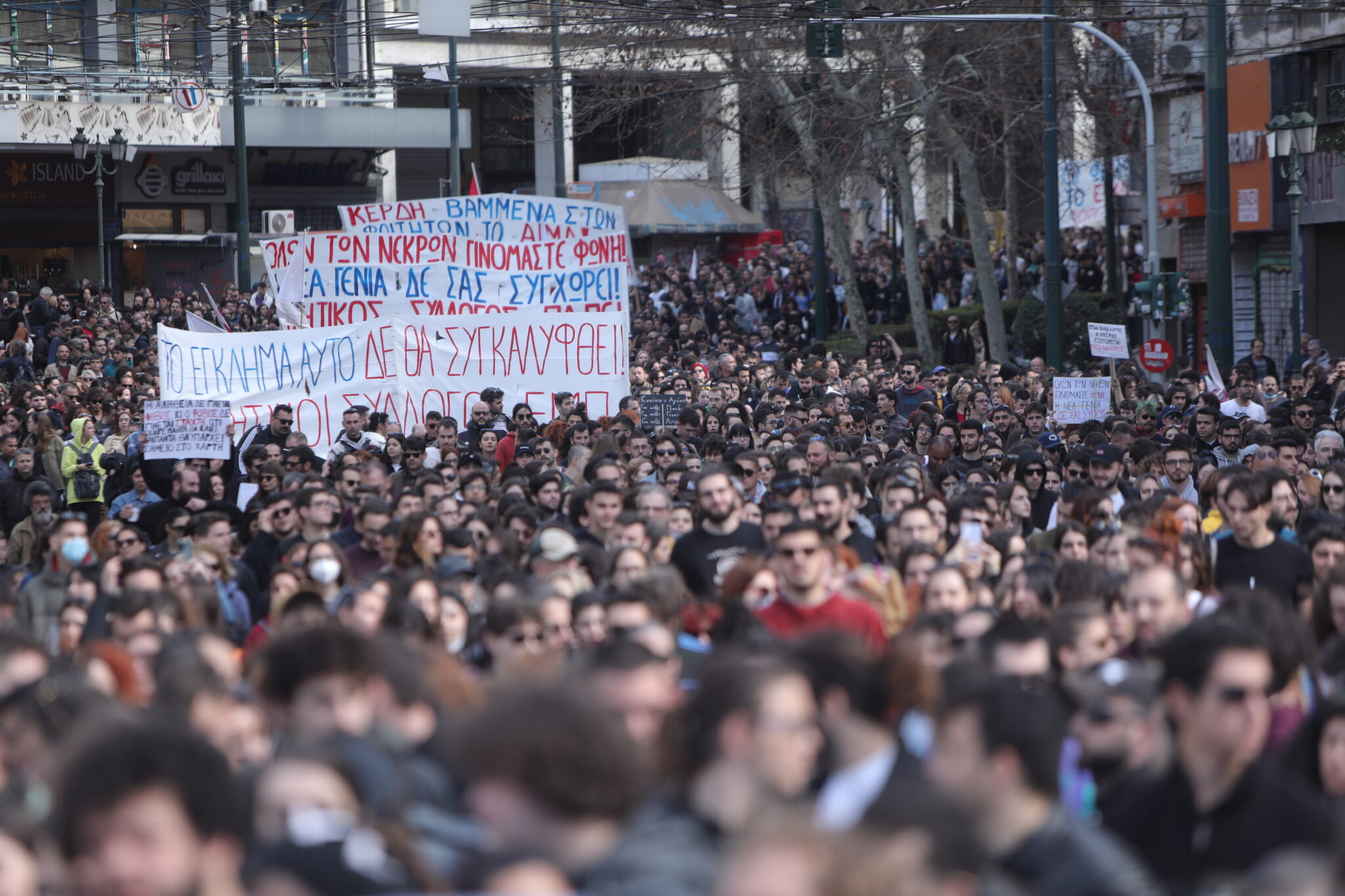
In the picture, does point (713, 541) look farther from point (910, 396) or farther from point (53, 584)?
point (910, 396)

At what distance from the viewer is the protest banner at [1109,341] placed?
1800 centimetres

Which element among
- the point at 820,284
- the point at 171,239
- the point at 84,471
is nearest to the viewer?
the point at 84,471

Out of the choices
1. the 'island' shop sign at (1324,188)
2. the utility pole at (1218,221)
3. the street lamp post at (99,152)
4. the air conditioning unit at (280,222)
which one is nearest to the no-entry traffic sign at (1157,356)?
the utility pole at (1218,221)

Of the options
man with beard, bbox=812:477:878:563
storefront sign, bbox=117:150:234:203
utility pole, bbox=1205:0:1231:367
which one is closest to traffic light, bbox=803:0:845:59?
utility pole, bbox=1205:0:1231:367

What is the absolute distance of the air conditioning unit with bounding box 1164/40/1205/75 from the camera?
29.3 metres

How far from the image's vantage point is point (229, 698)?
516 centimetres

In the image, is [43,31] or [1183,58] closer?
[1183,58]

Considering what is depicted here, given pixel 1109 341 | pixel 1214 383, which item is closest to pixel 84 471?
pixel 1109 341

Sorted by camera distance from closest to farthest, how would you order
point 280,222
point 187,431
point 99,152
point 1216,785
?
point 1216,785
point 187,431
point 280,222
point 99,152

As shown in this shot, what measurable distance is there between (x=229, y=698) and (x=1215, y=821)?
2.65 metres

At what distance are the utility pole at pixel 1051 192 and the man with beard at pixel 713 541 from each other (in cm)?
1435

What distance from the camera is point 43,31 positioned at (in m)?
43.6

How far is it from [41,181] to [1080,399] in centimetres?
3250

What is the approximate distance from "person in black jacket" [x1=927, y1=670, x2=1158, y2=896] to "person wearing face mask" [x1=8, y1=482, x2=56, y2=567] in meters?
8.60
